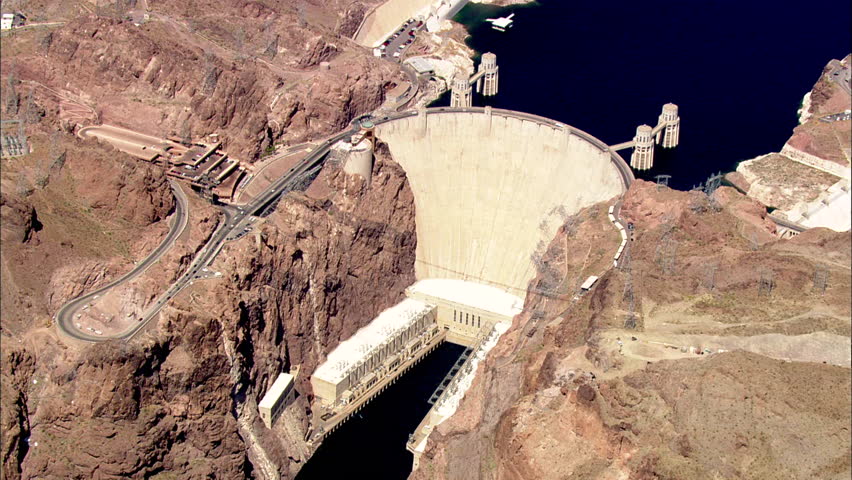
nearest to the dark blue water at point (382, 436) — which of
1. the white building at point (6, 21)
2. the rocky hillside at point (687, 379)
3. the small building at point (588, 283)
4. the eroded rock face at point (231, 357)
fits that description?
the eroded rock face at point (231, 357)

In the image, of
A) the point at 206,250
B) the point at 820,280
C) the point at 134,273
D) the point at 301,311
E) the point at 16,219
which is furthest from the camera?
the point at 301,311

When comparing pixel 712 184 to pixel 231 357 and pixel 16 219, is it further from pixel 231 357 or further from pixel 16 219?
pixel 16 219

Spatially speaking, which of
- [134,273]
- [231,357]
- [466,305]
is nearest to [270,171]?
[466,305]

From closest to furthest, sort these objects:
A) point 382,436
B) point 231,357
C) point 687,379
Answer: point 687,379
point 231,357
point 382,436

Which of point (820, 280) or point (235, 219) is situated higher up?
point (820, 280)

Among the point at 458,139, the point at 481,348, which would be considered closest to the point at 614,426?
the point at 481,348

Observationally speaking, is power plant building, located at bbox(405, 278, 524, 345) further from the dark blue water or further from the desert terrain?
the dark blue water

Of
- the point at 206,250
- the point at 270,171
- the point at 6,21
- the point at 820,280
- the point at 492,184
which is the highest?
the point at 6,21
